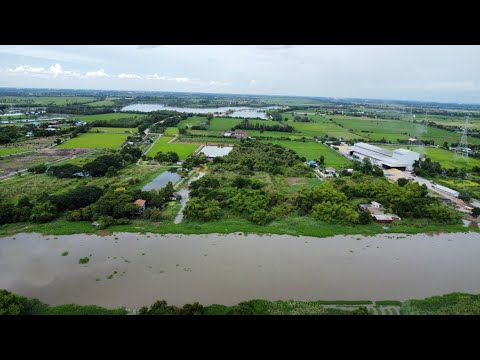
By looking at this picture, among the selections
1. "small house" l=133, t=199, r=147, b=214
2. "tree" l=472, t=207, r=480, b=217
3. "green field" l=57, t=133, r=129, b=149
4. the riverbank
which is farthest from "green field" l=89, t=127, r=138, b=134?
"tree" l=472, t=207, r=480, b=217

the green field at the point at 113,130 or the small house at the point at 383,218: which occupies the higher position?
the green field at the point at 113,130

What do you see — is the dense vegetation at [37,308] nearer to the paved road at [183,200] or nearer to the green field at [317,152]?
the paved road at [183,200]

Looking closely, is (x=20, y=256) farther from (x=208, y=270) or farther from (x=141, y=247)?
(x=208, y=270)

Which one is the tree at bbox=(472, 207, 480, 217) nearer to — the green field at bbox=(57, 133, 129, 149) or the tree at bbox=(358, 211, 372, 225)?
the tree at bbox=(358, 211, 372, 225)

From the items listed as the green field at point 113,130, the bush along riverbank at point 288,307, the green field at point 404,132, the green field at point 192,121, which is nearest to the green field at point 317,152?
the green field at point 404,132

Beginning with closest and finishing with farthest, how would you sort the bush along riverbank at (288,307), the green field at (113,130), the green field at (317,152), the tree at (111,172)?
the bush along riverbank at (288,307), the tree at (111,172), the green field at (317,152), the green field at (113,130)

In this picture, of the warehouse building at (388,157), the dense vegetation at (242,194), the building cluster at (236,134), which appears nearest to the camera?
the dense vegetation at (242,194)
